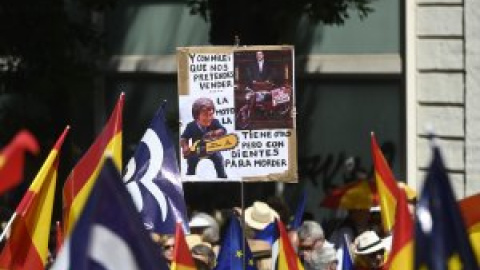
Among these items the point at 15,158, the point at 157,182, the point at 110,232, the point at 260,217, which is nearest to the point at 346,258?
the point at 157,182

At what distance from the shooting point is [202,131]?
11062 mm

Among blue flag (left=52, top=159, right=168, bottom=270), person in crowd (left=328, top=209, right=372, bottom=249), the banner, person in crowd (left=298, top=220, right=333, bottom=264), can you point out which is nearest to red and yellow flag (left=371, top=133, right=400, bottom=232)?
the banner

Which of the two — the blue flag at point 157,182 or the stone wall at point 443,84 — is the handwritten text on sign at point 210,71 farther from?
the stone wall at point 443,84

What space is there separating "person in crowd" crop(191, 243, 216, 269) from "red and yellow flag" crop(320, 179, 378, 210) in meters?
2.10

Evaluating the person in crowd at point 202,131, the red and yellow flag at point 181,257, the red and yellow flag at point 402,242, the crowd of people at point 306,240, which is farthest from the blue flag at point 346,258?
the red and yellow flag at point 402,242

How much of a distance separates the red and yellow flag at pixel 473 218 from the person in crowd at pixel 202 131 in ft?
6.55

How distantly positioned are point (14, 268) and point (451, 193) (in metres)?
3.26

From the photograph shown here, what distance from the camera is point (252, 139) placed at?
36.4 feet

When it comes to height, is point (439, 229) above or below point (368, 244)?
above

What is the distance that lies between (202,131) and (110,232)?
13.4 ft

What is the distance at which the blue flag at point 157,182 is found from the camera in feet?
35.9

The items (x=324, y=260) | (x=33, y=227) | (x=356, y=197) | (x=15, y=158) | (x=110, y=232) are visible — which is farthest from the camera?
(x=356, y=197)

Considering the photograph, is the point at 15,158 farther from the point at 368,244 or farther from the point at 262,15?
the point at 262,15

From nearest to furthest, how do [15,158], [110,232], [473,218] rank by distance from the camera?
1. [15,158]
2. [110,232]
3. [473,218]
